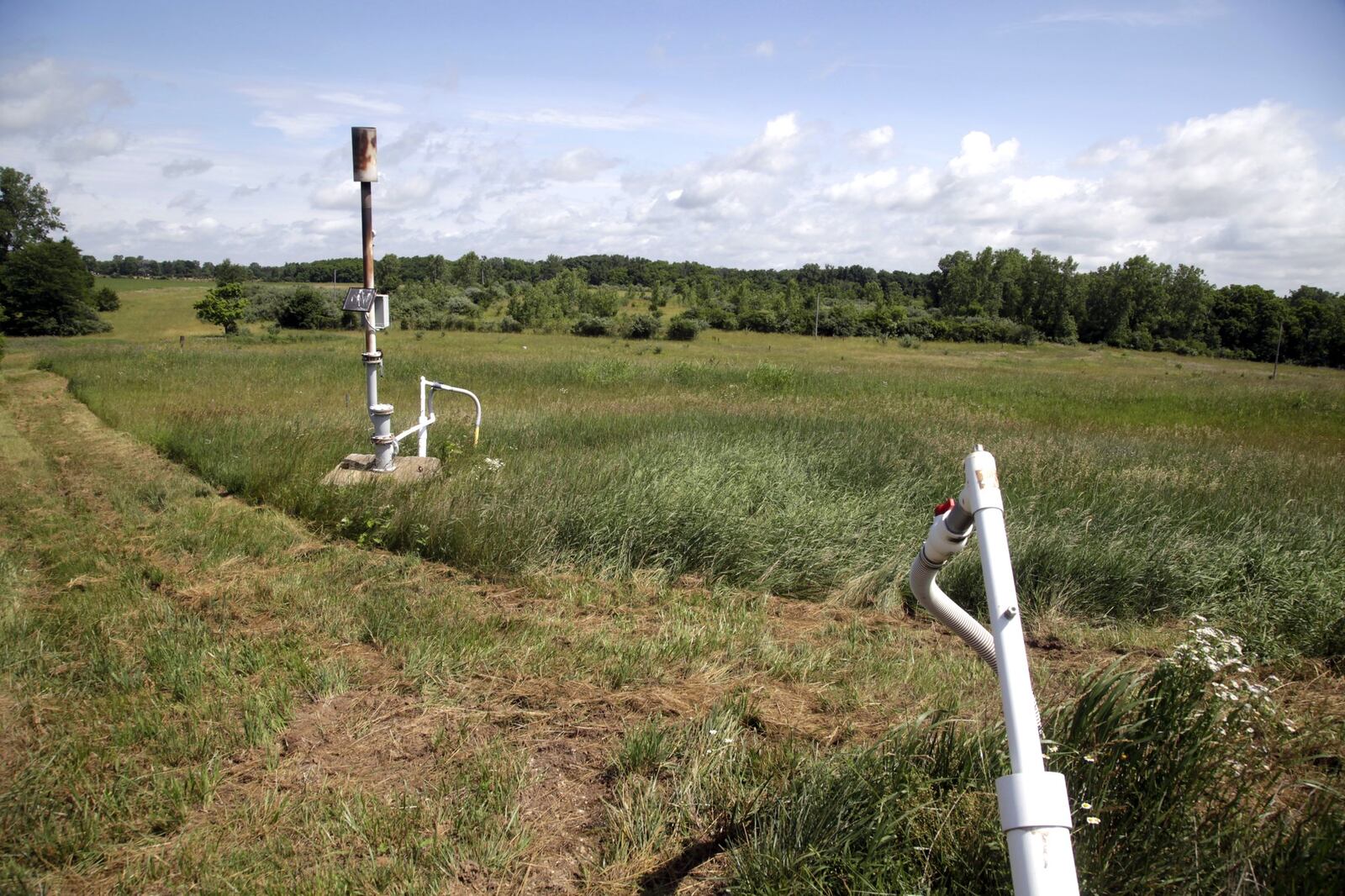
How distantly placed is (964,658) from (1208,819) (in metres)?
2.45

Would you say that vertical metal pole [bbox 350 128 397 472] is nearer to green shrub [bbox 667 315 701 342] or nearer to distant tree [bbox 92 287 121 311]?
green shrub [bbox 667 315 701 342]

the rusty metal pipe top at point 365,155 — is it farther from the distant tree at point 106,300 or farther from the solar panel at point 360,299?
the distant tree at point 106,300

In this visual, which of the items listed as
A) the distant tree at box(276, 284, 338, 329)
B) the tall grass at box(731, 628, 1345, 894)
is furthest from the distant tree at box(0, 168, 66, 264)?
the tall grass at box(731, 628, 1345, 894)

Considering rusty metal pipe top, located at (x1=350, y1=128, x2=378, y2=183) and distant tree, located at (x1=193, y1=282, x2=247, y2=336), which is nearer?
rusty metal pipe top, located at (x1=350, y1=128, x2=378, y2=183)

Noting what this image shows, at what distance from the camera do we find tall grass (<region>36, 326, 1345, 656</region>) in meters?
6.15

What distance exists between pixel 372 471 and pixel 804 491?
14.3 feet

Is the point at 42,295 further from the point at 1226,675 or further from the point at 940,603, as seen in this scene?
the point at 1226,675

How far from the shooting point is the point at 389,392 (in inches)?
746

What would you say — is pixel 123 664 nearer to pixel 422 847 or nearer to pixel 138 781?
pixel 138 781

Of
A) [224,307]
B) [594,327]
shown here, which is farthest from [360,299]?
[224,307]

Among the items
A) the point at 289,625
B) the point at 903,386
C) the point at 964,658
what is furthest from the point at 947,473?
the point at 903,386

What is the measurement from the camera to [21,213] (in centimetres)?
6178

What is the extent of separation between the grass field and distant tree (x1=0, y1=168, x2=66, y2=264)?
65.3m

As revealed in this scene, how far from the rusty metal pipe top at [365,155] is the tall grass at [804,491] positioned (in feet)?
9.65
